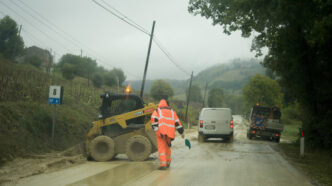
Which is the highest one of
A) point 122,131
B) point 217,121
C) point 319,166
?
point 217,121

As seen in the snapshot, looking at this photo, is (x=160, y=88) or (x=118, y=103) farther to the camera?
(x=160, y=88)

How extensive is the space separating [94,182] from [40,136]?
6.64 metres

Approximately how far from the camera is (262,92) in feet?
281

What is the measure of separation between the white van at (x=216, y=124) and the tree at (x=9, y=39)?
4615cm

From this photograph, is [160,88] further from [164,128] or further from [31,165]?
[164,128]

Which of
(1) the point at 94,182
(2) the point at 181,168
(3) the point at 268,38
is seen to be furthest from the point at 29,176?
(3) the point at 268,38

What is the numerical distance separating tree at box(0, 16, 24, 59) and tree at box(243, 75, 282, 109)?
56.6 m

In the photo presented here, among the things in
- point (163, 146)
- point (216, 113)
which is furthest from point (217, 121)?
point (163, 146)

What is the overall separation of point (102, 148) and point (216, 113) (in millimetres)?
11048

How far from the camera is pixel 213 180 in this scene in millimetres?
7059

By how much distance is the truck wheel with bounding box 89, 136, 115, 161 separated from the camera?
1014 cm

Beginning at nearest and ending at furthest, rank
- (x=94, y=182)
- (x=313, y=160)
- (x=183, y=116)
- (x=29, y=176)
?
(x=94, y=182) → (x=29, y=176) → (x=313, y=160) → (x=183, y=116)

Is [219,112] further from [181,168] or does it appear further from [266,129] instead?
[181,168]

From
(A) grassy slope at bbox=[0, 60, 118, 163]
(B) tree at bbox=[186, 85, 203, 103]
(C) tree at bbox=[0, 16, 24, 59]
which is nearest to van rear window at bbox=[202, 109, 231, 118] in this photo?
(A) grassy slope at bbox=[0, 60, 118, 163]
